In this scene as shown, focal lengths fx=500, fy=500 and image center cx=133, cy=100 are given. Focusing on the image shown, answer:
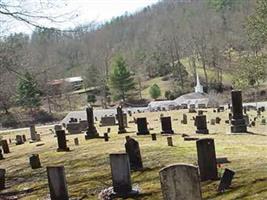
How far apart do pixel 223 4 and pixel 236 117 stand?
4601 inches

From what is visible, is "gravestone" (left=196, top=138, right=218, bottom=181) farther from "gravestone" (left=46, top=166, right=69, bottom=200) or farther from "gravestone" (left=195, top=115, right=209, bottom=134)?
"gravestone" (left=195, top=115, right=209, bottom=134)

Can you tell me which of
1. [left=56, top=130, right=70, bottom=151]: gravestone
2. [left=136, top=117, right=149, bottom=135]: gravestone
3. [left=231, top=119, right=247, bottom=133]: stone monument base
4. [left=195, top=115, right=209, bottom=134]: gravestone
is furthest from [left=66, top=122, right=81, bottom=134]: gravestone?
[left=231, top=119, right=247, bottom=133]: stone monument base

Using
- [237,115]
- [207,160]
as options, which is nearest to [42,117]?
[237,115]

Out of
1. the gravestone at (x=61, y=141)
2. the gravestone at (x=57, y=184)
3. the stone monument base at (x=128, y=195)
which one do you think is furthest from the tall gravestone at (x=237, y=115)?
the gravestone at (x=57, y=184)

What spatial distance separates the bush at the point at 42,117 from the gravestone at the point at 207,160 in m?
64.2

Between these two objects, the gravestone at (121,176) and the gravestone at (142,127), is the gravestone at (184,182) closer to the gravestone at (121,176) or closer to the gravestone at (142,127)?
the gravestone at (121,176)

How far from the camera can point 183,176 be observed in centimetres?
641

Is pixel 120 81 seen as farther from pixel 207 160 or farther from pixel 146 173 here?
pixel 207 160

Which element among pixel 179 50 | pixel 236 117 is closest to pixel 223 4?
pixel 179 50

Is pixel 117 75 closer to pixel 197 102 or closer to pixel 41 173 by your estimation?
pixel 197 102

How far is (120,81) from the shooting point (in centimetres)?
8288

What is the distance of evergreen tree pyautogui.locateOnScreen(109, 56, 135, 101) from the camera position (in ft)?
272

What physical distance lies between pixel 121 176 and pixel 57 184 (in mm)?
1335

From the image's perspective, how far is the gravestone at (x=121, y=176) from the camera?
1010cm
